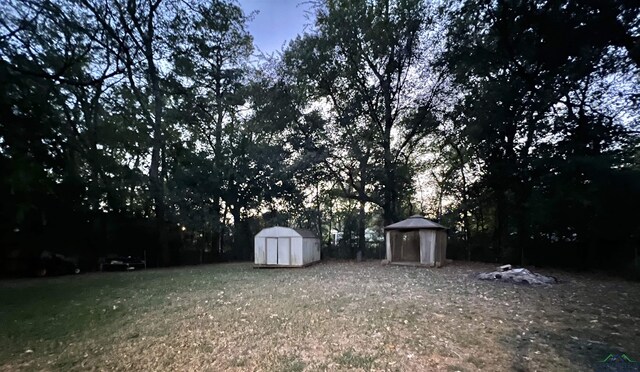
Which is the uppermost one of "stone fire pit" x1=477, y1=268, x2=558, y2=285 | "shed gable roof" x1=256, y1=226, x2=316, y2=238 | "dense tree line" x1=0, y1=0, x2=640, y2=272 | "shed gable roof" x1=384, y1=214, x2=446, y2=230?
"dense tree line" x1=0, y1=0, x2=640, y2=272

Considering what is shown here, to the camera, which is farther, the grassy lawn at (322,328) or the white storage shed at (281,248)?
the white storage shed at (281,248)

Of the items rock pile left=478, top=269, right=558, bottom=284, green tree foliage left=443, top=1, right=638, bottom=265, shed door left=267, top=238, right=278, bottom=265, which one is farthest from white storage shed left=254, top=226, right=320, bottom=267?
green tree foliage left=443, top=1, right=638, bottom=265

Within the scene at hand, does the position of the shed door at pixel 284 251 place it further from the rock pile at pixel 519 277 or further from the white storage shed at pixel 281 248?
the rock pile at pixel 519 277

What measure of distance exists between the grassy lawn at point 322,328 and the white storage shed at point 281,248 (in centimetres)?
540

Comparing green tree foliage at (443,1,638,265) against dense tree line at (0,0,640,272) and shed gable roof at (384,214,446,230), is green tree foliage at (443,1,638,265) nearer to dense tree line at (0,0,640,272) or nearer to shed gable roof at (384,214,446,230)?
dense tree line at (0,0,640,272)

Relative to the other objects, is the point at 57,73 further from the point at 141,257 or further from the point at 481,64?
the point at 481,64

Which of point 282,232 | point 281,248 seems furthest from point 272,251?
point 282,232

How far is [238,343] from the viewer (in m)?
4.18

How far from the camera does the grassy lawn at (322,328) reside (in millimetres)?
3615

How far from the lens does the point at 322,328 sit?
476cm

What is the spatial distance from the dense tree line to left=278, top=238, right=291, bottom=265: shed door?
3.80 m

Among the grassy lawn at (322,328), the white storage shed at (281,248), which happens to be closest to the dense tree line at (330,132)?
the grassy lawn at (322,328)

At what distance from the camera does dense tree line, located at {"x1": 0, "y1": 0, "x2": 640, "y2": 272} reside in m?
→ 6.30

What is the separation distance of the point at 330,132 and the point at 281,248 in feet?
21.0
